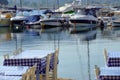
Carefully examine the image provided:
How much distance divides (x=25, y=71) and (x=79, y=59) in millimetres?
12279

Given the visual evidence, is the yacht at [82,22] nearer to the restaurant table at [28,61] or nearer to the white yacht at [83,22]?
the white yacht at [83,22]

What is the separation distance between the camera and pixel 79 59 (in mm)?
21516

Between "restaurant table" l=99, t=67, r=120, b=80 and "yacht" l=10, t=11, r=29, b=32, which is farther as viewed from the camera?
"yacht" l=10, t=11, r=29, b=32

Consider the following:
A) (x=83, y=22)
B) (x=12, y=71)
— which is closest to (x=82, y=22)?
(x=83, y=22)

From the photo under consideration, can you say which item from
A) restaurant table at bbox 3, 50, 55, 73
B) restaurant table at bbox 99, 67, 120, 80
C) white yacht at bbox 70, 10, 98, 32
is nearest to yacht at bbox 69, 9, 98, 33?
white yacht at bbox 70, 10, 98, 32

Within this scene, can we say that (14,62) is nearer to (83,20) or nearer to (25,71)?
(25,71)

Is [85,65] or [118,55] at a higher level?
[118,55]

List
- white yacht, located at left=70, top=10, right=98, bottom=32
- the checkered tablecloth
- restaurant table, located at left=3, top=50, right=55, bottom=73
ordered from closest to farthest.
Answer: the checkered tablecloth, restaurant table, located at left=3, top=50, right=55, bottom=73, white yacht, located at left=70, top=10, right=98, bottom=32

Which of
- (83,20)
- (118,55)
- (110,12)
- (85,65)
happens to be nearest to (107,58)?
(118,55)

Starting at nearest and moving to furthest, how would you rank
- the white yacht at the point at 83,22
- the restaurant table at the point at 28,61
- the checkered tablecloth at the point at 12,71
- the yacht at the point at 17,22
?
1. the checkered tablecloth at the point at 12,71
2. the restaurant table at the point at 28,61
3. the white yacht at the point at 83,22
4. the yacht at the point at 17,22

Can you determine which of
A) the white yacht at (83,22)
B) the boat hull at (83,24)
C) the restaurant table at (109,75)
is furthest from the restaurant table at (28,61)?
the boat hull at (83,24)

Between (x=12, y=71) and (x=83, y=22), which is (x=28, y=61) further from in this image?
(x=83, y=22)

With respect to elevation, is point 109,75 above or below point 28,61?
above

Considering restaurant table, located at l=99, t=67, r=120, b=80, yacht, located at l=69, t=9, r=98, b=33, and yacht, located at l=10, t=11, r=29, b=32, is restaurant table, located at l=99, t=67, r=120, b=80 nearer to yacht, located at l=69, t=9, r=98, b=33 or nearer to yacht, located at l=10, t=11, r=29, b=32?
yacht, located at l=69, t=9, r=98, b=33
